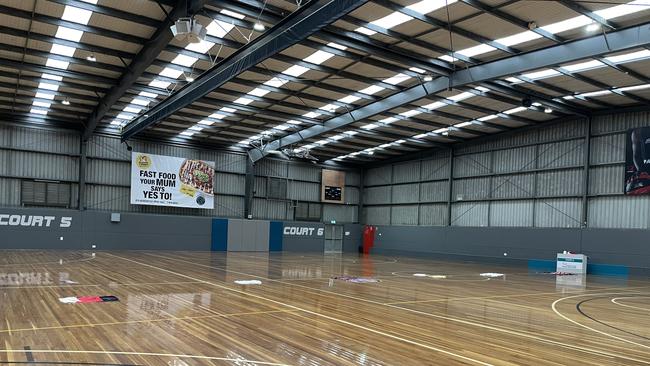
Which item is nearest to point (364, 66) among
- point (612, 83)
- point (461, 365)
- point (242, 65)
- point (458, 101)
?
point (242, 65)

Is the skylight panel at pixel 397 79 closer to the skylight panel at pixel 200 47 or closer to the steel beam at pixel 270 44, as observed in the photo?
the steel beam at pixel 270 44

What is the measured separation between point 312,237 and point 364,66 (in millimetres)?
18477

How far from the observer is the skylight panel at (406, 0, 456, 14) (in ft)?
42.3

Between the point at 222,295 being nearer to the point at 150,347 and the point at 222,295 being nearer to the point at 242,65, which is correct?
the point at 150,347

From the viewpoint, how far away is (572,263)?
2169 centimetres

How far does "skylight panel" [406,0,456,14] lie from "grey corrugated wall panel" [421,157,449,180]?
18.0 m

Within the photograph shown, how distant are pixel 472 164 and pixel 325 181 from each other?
10.6 metres

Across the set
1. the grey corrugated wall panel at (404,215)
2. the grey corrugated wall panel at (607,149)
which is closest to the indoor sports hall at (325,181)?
the grey corrugated wall panel at (607,149)

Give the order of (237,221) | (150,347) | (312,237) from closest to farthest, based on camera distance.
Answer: (150,347) < (237,221) < (312,237)

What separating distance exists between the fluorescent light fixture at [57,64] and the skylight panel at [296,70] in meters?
7.75

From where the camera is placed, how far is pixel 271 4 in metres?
13.2

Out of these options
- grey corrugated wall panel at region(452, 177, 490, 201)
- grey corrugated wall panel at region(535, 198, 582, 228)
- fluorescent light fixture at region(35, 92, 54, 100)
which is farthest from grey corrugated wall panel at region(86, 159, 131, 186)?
grey corrugated wall panel at region(535, 198, 582, 228)

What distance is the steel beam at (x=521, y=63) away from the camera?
13570 mm

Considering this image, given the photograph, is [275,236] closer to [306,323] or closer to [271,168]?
[271,168]
